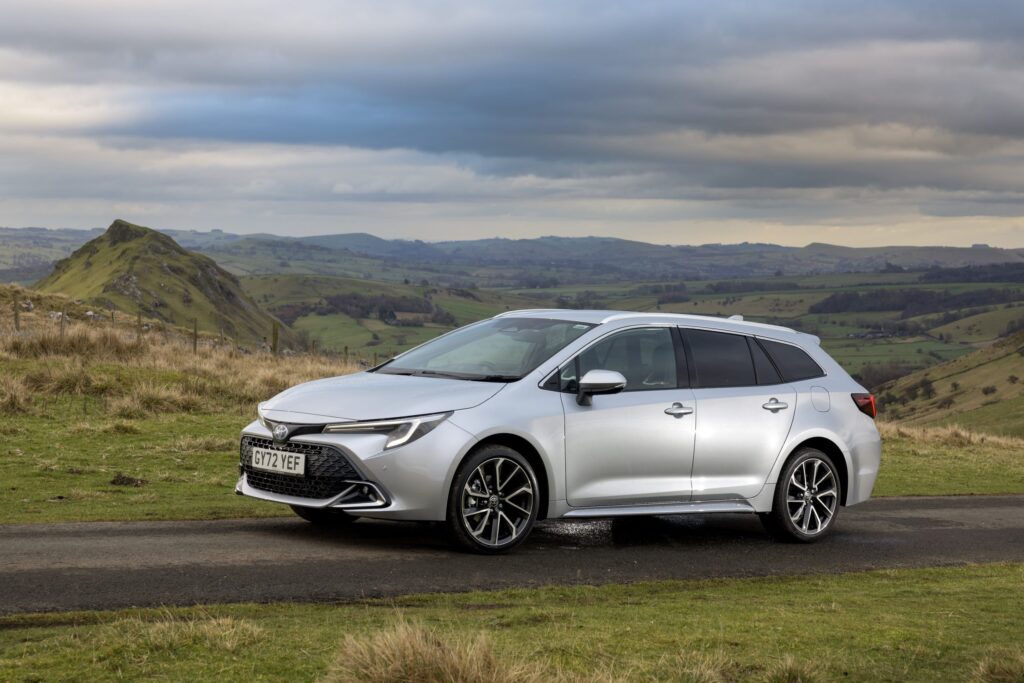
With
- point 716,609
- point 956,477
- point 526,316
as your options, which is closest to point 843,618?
point 716,609

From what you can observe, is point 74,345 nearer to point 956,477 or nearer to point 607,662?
point 956,477

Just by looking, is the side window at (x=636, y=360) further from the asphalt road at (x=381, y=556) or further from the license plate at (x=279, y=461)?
the license plate at (x=279, y=461)

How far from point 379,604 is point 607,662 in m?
2.20

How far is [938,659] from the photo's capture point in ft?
19.6

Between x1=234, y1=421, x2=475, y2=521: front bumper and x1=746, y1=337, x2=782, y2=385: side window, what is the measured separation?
329 centimetres

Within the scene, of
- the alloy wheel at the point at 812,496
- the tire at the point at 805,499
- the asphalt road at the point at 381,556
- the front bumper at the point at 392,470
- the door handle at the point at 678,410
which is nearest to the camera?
the asphalt road at the point at 381,556

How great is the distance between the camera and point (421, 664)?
15.5ft

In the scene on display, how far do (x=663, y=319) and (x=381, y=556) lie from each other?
3.30 metres

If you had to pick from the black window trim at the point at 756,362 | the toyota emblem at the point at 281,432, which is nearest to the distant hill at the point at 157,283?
the black window trim at the point at 756,362

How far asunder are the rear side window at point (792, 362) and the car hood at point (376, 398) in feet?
10.1

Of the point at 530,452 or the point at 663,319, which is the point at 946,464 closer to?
the point at 663,319

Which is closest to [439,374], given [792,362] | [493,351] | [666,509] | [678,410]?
[493,351]

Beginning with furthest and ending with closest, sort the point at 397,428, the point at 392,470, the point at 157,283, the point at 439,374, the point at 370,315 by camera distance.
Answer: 1. the point at 370,315
2. the point at 157,283
3. the point at 439,374
4. the point at 397,428
5. the point at 392,470

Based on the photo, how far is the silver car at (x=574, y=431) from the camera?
8.81m
